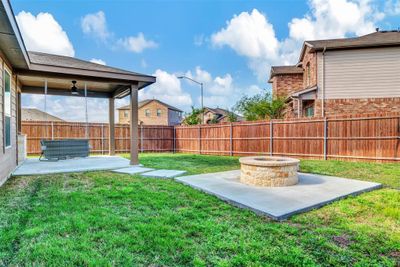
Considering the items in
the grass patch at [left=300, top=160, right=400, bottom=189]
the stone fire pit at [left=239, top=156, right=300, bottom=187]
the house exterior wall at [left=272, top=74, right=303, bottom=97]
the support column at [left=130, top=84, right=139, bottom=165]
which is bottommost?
the grass patch at [left=300, top=160, right=400, bottom=189]

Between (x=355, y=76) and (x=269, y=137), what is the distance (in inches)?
224

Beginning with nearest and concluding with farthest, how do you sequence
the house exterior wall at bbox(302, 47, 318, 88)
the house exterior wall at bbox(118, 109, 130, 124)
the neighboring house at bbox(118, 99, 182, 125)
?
the house exterior wall at bbox(302, 47, 318, 88) < the neighboring house at bbox(118, 99, 182, 125) < the house exterior wall at bbox(118, 109, 130, 124)

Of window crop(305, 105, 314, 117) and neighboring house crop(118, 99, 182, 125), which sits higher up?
neighboring house crop(118, 99, 182, 125)

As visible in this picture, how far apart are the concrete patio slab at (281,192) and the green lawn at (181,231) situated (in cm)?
18

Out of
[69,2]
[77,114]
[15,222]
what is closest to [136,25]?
[69,2]

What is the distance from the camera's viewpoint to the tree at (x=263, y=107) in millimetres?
17500

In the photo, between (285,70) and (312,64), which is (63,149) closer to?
(312,64)

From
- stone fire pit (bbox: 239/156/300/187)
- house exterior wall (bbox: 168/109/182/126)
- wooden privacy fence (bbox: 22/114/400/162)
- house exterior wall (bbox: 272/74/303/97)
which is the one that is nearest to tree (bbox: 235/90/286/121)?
house exterior wall (bbox: 272/74/303/97)

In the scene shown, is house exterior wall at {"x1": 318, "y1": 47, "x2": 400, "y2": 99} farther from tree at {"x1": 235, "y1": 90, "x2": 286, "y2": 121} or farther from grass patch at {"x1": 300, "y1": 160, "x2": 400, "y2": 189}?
grass patch at {"x1": 300, "y1": 160, "x2": 400, "y2": 189}

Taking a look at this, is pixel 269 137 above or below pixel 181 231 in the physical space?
above

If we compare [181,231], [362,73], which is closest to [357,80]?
[362,73]

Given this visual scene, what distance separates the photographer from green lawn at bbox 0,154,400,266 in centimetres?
247

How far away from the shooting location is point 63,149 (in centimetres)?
1059

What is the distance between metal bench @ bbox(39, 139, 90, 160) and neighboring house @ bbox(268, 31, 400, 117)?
35.9 ft
